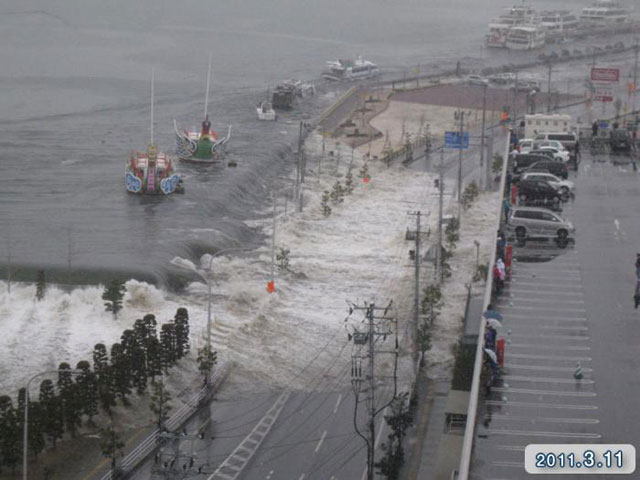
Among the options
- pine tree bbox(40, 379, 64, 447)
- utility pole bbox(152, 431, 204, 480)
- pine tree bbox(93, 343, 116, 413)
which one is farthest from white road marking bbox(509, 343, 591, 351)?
pine tree bbox(40, 379, 64, 447)

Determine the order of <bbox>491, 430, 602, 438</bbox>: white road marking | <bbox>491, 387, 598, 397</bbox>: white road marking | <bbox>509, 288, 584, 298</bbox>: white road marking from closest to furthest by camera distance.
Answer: <bbox>491, 430, 602, 438</bbox>: white road marking < <bbox>491, 387, 598, 397</bbox>: white road marking < <bbox>509, 288, 584, 298</bbox>: white road marking

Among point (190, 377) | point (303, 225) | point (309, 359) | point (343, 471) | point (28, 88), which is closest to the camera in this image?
point (343, 471)

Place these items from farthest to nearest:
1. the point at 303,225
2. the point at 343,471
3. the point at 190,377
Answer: the point at 303,225 < the point at 190,377 < the point at 343,471

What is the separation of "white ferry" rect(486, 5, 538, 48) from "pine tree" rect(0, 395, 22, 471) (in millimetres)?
119436

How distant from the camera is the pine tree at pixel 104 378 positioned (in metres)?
33.1

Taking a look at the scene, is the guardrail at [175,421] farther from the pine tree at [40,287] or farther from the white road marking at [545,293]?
the white road marking at [545,293]

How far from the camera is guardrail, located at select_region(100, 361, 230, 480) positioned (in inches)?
1200

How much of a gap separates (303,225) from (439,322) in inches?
674

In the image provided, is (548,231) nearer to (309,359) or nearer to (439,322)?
(439,322)

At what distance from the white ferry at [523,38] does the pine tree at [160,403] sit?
11178 cm

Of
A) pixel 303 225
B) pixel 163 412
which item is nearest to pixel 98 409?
pixel 163 412

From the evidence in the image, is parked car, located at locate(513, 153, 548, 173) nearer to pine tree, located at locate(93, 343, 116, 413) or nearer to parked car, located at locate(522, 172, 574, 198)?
parked car, located at locate(522, 172, 574, 198)

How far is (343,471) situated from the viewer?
3072cm

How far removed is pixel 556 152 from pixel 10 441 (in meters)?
32.5
